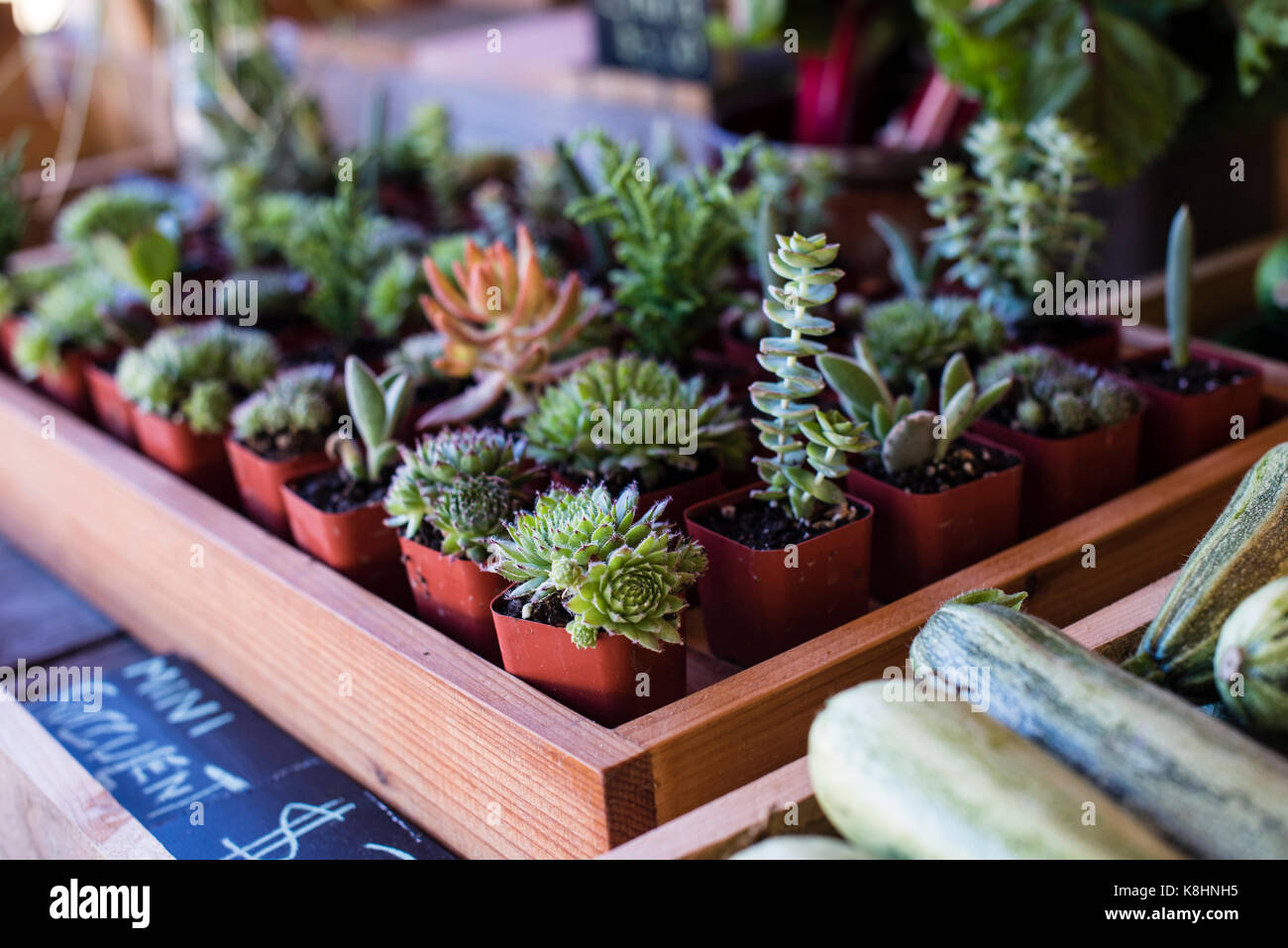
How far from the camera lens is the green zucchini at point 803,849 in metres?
0.56

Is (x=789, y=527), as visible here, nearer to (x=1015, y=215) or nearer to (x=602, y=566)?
(x=602, y=566)

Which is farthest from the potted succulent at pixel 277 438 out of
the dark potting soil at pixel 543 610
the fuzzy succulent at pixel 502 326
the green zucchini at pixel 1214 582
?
the green zucchini at pixel 1214 582

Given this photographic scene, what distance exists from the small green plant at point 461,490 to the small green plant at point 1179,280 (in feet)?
1.87

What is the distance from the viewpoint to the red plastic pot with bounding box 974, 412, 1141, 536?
38.2 inches

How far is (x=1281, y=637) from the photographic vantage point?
589 mm

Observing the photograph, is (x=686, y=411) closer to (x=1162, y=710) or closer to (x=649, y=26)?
(x=1162, y=710)

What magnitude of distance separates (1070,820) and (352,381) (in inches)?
25.3

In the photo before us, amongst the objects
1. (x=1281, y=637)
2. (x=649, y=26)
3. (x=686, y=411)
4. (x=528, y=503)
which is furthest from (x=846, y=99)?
(x=1281, y=637)

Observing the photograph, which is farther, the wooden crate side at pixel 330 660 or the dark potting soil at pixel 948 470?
the dark potting soil at pixel 948 470

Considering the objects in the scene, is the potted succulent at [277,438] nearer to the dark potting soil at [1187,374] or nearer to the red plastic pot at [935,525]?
the red plastic pot at [935,525]

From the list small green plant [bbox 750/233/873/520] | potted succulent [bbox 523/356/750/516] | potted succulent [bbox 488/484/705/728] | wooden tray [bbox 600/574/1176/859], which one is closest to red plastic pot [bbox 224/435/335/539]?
potted succulent [bbox 523/356/750/516]

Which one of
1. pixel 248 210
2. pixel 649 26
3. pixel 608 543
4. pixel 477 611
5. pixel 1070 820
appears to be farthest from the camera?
pixel 649 26

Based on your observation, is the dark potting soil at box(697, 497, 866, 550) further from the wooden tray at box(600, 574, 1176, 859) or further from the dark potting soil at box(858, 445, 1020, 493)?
Answer: the wooden tray at box(600, 574, 1176, 859)
